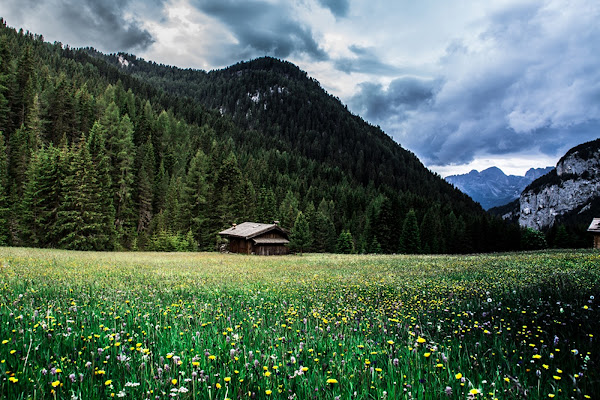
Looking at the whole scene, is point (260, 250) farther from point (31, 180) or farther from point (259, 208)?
point (31, 180)

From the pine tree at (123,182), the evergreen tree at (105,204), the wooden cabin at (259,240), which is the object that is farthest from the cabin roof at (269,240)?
the pine tree at (123,182)

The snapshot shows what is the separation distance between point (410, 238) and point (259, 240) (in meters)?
48.0

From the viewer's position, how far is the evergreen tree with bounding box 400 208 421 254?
280 ft

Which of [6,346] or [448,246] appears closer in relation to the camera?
[6,346]

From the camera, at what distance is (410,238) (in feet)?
284

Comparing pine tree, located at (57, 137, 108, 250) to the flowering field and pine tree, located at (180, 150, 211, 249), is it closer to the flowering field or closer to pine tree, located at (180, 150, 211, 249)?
pine tree, located at (180, 150, 211, 249)

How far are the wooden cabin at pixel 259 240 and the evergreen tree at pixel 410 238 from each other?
39.1 metres

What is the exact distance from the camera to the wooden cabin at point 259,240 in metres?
56.8

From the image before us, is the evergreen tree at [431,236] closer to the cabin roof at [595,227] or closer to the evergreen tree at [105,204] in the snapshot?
the cabin roof at [595,227]

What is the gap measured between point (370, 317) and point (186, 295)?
6.52 meters

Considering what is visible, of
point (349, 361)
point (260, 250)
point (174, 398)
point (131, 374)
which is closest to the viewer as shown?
point (174, 398)

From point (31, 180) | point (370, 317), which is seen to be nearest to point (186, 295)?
point (370, 317)

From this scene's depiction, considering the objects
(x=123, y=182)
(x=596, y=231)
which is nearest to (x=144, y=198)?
(x=123, y=182)

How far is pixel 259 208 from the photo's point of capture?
83.1 metres
